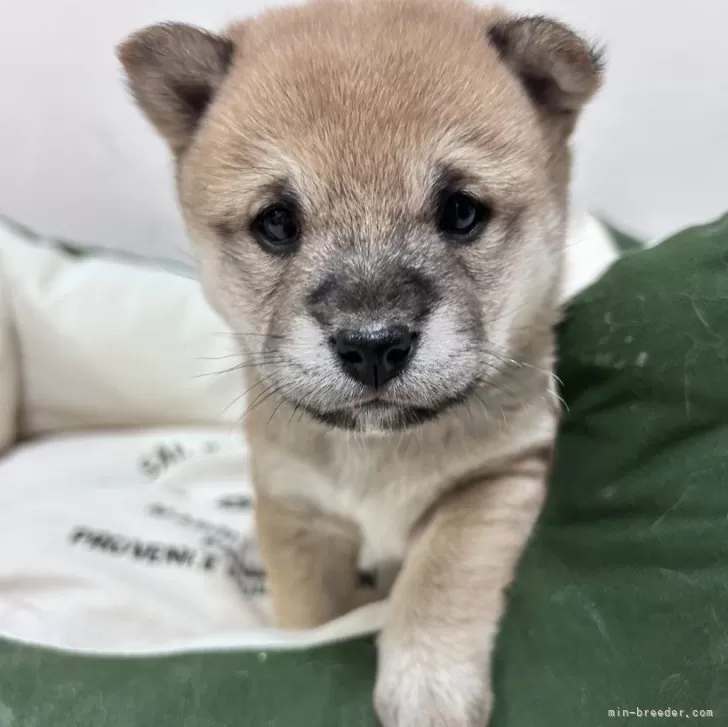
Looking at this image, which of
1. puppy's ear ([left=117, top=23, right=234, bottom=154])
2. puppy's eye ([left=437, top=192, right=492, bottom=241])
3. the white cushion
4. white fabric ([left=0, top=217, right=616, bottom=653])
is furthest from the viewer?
the white cushion

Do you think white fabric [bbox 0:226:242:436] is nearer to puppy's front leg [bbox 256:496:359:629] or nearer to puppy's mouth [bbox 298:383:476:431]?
puppy's front leg [bbox 256:496:359:629]

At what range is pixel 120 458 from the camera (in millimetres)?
2148

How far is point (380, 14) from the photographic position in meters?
1.13

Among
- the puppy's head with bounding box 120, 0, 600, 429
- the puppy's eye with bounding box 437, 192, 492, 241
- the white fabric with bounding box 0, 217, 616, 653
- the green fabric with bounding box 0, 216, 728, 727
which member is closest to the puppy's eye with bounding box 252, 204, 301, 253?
the puppy's head with bounding box 120, 0, 600, 429

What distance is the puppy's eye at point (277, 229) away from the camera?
1.08 m

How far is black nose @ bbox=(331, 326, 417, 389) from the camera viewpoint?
90cm

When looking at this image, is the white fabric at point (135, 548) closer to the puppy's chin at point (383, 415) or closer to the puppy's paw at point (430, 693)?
the puppy's paw at point (430, 693)

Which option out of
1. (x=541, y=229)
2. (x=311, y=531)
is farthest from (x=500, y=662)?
(x=541, y=229)

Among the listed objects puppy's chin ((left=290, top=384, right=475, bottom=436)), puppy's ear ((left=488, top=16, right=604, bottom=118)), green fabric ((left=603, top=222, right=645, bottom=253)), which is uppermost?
puppy's ear ((left=488, top=16, right=604, bottom=118))

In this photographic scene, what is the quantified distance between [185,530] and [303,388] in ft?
3.09

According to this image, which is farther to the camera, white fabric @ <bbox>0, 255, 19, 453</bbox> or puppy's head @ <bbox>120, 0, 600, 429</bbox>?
white fabric @ <bbox>0, 255, 19, 453</bbox>

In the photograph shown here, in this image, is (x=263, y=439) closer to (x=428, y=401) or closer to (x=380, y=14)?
(x=428, y=401)

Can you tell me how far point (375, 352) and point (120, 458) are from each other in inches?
56.9

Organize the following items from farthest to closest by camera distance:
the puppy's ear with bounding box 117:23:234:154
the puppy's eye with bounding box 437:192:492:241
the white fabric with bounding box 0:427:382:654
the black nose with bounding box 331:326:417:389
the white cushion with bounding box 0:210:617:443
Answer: the white cushion with bounding box 0:210:617:443
the white fabric with bounding box 0:427:382:654
the puppy's ear with bounding box 117:23:234:154
the puppy's eye with bounding box 437:192:492:241
the black nose with bounding box 331:326:417:389
